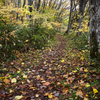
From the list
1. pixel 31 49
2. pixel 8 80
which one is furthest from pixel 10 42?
pixel 8 80

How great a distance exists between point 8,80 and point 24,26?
4.28 m

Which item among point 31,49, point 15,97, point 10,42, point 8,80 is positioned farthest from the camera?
point 31,49

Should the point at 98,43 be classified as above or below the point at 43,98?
above

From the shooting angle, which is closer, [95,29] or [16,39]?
[95,29]

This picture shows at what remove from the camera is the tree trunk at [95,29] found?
9.23 feet

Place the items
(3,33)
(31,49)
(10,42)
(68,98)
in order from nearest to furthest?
(68,98) → (3,33) → (10,42) → (31,49)

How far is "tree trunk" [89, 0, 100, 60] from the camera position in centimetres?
281

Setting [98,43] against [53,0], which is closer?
[98,43]

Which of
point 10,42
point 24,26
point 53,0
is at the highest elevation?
point 53,0

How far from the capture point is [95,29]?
2.92 metres

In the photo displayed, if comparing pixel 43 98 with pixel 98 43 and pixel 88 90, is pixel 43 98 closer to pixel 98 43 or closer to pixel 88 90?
pixel 88 90

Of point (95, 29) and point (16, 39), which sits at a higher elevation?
point (95, 29)

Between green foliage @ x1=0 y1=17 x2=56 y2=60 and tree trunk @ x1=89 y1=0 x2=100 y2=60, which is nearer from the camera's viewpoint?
tree trunk @ x1=89 y1=0 x2=100 y2=60

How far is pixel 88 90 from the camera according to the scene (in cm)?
192
